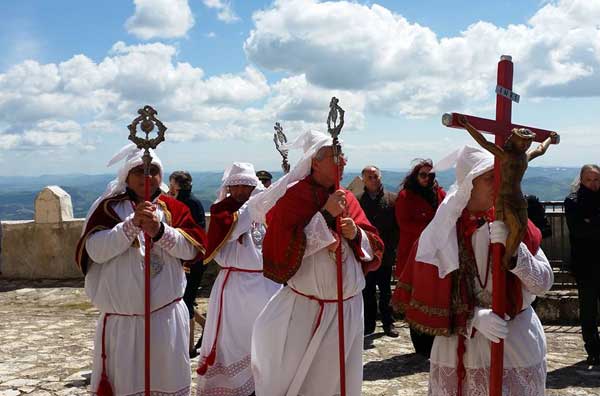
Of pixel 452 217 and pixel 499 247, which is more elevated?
pixel 452 217

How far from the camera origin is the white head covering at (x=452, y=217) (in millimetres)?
3564

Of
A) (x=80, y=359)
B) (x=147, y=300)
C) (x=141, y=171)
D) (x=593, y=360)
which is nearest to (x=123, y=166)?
(x=141, y=171)

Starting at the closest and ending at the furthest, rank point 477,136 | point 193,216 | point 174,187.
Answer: point 477,136, point 193,216, point 174,187

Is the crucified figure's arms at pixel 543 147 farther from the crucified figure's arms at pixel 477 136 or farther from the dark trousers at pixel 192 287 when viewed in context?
the dark trousers at pixel 192 287

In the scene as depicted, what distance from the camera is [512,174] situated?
2.92 meters

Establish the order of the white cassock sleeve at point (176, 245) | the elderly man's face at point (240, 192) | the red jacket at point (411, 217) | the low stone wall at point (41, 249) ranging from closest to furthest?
the white cassock sleeve at point (176, 245), the elderly man's face at point (240, 192), the red jacket at point (411, 217), the low stone wall at point (41, 249)

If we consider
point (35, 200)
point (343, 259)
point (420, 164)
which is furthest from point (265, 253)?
point (35, 200)

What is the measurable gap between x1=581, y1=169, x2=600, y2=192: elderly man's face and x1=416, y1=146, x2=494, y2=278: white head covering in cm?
366

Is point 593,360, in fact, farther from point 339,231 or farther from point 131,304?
point 131,304

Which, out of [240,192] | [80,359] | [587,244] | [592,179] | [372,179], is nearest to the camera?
[240,192]

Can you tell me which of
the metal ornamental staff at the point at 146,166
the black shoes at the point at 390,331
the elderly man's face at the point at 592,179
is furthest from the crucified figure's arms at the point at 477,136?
the black shoes at the point at 390,331

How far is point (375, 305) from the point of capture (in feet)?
28.0

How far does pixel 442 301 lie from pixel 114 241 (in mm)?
2323

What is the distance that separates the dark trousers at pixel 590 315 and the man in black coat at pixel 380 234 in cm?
238
